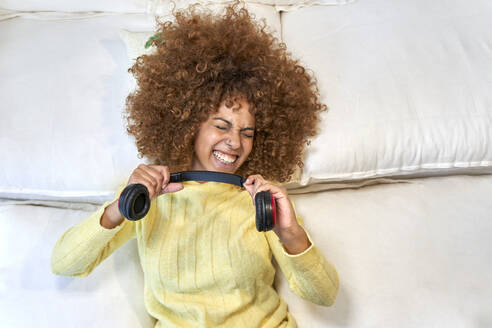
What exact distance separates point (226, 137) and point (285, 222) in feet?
0.84

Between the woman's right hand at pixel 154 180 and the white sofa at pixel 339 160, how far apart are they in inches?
11.7

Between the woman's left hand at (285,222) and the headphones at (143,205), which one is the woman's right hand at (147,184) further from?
the woman's left hand at (285,222)

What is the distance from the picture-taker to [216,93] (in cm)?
104

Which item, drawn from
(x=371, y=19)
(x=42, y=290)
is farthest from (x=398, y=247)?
(x=42, y=290)

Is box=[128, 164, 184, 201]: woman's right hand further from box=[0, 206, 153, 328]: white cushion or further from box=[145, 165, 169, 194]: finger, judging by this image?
box=[0, 206, 153, 328]: white cushion

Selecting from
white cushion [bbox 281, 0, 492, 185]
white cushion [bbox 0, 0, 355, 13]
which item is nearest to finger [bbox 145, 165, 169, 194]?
white cushion [bbox 281, 0, 492, 185]

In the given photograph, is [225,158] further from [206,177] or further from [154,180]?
[154,180]

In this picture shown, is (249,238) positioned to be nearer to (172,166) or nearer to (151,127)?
(172,166)

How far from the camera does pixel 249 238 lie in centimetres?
102

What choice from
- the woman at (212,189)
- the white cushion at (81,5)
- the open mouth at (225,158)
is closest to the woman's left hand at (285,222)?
the woman at (212,189)

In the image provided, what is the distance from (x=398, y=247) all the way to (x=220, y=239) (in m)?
0.51

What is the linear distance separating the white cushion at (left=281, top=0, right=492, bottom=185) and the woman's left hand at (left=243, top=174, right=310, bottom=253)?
34cm

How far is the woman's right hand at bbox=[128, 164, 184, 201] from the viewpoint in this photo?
34.6 inches

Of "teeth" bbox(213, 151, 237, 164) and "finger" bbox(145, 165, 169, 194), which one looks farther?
"teeth" bbox(213, 151, 237, 164)
